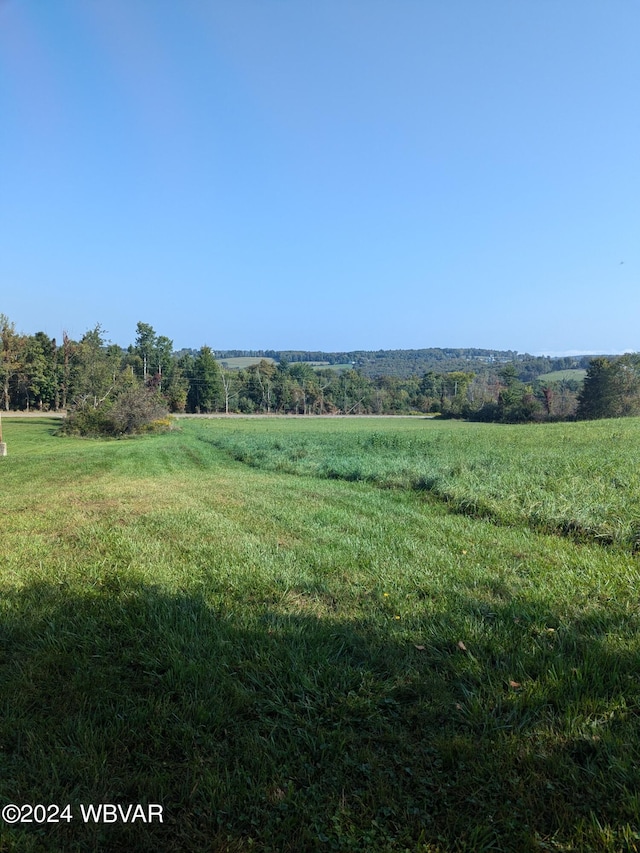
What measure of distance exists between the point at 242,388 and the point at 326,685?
299 feet

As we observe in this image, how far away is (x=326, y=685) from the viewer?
2701 millimetres

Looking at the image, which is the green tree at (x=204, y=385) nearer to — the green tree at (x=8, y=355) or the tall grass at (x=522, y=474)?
the green tree at (x=8, y=355)

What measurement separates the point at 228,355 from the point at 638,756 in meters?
185

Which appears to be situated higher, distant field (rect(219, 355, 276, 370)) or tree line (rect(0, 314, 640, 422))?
distant field (rect(219, 355, 276, 370))

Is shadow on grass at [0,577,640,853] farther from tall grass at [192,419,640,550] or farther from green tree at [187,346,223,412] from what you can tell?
green tree at [187,346,223,412]

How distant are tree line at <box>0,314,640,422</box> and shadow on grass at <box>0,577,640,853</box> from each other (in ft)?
107

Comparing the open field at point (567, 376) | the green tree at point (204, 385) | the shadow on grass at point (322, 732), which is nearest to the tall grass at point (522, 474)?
the shadow on grass at point (322, 732)

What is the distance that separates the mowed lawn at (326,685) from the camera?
189cm

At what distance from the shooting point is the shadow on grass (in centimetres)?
185

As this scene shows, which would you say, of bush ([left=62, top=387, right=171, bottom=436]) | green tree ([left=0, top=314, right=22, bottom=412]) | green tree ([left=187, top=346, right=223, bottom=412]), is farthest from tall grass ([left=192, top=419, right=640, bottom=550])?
green tree ([left=187, top=346, right=223, bottom=412])

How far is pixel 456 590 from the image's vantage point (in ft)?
13.4

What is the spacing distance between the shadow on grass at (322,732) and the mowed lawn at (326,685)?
10 mm

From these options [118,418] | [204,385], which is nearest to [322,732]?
[118,418]

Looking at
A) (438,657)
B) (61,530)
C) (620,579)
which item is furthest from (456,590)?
(61,530)
